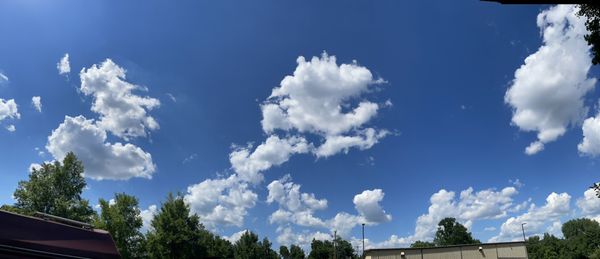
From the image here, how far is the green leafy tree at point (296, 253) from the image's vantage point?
115 metres

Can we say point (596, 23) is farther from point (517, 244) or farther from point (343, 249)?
point (343, 249)

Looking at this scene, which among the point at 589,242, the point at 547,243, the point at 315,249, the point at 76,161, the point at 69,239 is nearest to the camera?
the point at 69,239

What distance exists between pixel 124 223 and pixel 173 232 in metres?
4.56

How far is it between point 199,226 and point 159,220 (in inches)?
222

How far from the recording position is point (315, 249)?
11894 cm

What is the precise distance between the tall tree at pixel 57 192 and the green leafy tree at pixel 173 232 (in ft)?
20.8

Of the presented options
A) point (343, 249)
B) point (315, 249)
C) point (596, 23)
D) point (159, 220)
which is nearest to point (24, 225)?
point (596, 23)

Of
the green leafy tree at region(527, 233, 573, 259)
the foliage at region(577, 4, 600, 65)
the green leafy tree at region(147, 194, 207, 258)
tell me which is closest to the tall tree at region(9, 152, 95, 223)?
the green leafy tree at region(147, 194, 207, 258)

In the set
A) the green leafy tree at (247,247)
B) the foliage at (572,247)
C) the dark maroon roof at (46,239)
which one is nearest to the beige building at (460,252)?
the dark maroon roof at (46,239)

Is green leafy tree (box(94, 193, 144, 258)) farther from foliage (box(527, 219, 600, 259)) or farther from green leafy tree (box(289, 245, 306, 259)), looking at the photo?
green leafy tree (box(289, 245, 306, 259))

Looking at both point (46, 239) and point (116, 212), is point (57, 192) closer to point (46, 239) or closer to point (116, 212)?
point (116, 212)

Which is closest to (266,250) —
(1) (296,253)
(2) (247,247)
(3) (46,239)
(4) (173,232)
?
(2) (247,247)

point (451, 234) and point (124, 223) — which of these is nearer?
point (124, 223)

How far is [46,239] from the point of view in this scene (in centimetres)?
731
